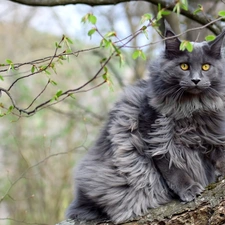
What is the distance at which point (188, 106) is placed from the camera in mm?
3318

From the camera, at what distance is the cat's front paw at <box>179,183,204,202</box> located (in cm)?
311

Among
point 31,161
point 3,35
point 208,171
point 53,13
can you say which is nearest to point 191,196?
point 208,171

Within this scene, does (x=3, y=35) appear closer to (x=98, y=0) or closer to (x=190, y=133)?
(x=98, y=0)

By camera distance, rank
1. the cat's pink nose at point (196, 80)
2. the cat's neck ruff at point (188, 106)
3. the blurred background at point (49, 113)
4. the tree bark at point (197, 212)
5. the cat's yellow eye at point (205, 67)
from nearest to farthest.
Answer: the tree bark at point (197, 212) → the cat's pink nose at point (196, 80) → the cat's yellow eye at point (205, 67) → the cat's neck ruff at point (188, 106) → the blurred background at point (49, 113)

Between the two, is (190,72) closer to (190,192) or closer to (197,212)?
(190,192)

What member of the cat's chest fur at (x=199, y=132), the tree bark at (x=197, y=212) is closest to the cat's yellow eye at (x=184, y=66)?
the cat's chest fur at (x=199, y=132)

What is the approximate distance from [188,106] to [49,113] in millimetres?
6121

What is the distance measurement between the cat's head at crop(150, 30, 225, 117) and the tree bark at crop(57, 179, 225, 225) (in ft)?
2.16

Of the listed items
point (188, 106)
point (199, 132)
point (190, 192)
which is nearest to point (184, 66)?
point (188, 106)

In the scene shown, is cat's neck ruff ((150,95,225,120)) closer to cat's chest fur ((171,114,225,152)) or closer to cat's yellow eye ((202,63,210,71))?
cat's chest fur ((171,114,225,152))

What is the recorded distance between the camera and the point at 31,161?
8062 millimetres

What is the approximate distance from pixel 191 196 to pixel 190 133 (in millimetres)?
465

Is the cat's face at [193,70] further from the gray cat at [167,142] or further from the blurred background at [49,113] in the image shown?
the blurred background at [49,113]

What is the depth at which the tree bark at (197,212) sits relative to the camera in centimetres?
295
